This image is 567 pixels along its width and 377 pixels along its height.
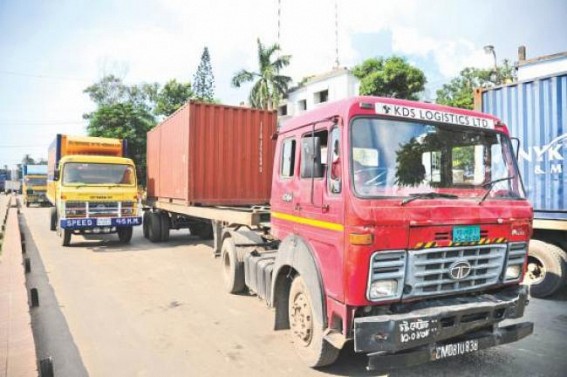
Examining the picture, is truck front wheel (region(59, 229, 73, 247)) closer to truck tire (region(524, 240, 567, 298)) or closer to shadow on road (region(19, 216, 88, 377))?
shadow on road (region(19, 216, 88, 377))

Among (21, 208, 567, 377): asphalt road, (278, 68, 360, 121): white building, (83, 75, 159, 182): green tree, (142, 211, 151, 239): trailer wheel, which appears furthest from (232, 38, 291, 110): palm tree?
(21, 208, 567, 377): asphalt road

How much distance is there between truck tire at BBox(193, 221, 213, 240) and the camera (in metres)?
11.4

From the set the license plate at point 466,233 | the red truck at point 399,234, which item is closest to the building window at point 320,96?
the red truck at point 399,234

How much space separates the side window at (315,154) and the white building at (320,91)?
24.6 metres

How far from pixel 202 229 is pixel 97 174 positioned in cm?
304

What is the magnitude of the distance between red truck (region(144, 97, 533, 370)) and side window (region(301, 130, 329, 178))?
1 centimetres

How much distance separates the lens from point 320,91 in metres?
32.3

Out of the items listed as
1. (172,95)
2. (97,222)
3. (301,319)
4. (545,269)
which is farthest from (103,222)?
(172,95)

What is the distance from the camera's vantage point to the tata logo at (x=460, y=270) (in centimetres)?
339

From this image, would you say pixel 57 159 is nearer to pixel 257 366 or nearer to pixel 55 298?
pixel 55 298

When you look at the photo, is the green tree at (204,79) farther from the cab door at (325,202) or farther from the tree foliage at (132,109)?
the cab door at (325,202)

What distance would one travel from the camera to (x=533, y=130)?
674 cm

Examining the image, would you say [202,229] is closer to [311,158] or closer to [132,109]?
[311,158]

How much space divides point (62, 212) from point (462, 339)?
9.46 meters
